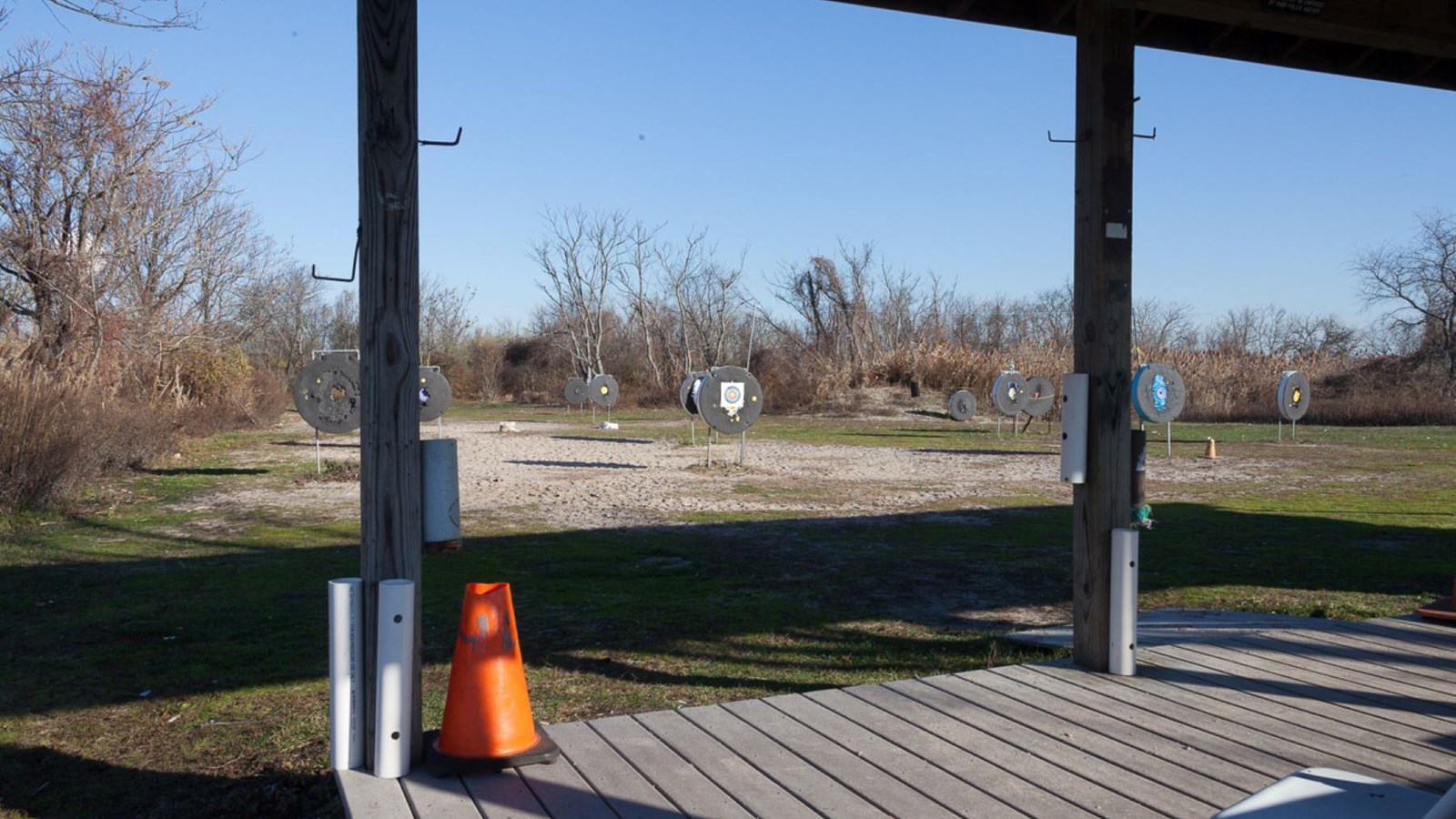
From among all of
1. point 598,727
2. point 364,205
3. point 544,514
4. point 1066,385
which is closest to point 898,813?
point 598,727

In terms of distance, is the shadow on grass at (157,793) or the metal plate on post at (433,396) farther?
the metal plate on post at (433,396)

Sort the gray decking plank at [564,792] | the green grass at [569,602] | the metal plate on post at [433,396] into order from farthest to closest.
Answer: the metal plate on post at [433,396], the green grass at [569,602], the gray decking plank at [564,792]

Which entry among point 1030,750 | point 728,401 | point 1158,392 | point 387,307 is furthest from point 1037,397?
point 387,307

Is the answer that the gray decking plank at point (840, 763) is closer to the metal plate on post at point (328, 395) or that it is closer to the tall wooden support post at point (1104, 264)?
the tall wooden support post at point (1104, 264)

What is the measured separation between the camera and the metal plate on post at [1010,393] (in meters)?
31.4

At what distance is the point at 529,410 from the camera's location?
48.1 meters

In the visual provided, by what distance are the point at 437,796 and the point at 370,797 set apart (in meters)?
0.20

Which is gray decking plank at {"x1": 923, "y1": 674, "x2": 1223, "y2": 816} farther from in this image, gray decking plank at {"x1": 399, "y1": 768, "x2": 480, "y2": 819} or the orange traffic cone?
gray decking plank at {"x1": 399, "y1": 768, "x2": 480, "y2": 819}

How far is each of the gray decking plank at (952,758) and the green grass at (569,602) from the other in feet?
3.31

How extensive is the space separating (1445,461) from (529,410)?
35633mm

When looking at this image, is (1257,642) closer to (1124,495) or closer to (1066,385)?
(1124,495)

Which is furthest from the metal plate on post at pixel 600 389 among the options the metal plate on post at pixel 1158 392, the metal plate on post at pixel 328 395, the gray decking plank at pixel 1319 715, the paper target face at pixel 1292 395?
the gray decking plank at pixel 1319 715

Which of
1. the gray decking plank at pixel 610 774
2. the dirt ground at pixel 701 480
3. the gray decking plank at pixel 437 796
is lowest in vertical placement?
the dirt ground at pixel 701 480

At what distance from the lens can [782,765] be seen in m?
3.49
